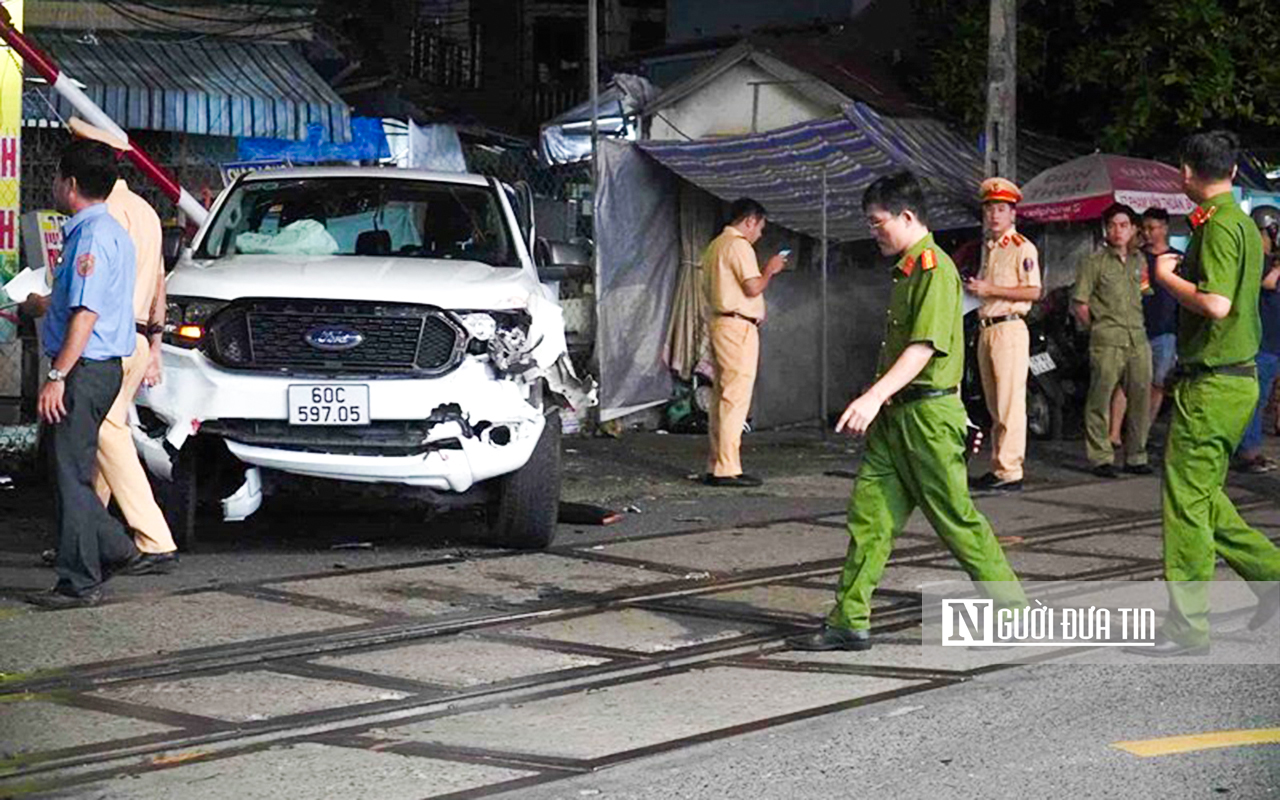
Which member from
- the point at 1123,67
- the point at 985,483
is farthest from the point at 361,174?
the point at 1123,67

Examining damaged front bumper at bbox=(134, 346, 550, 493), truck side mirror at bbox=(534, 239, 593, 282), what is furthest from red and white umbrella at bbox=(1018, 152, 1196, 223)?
damaged front bumper at bbox=(134, 346, 550, 493)

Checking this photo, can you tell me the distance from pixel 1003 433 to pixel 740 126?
6.00 m

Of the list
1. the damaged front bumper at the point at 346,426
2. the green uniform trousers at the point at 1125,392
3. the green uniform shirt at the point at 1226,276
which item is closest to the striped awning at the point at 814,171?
the green uniform trousers at the point at 1125,392

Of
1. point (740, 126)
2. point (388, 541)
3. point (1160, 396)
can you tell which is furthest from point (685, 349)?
point (388, 541)

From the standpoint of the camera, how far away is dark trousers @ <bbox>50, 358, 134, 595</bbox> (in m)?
8.89

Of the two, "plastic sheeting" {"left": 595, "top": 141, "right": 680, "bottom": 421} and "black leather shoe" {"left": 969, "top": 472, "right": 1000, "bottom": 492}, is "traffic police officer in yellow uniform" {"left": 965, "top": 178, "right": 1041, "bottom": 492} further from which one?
"plastic sheeting" {"left": 595, "top": 141, "right": 680, "bottom": 421}

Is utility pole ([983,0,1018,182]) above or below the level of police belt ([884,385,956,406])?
above

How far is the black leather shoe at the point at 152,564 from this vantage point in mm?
9648

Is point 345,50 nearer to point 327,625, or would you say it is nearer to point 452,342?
point 452,342

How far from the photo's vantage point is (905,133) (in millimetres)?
18188

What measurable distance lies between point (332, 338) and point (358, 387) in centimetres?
28

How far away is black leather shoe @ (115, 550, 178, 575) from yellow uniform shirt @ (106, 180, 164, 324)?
1055 mm

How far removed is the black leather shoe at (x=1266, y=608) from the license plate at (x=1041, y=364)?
8.90 metres

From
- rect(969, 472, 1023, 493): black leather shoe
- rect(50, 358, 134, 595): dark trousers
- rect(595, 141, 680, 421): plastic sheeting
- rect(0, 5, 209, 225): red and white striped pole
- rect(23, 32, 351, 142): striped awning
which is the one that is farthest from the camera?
rect(595, 141, 680, 421): plastic sheeting
